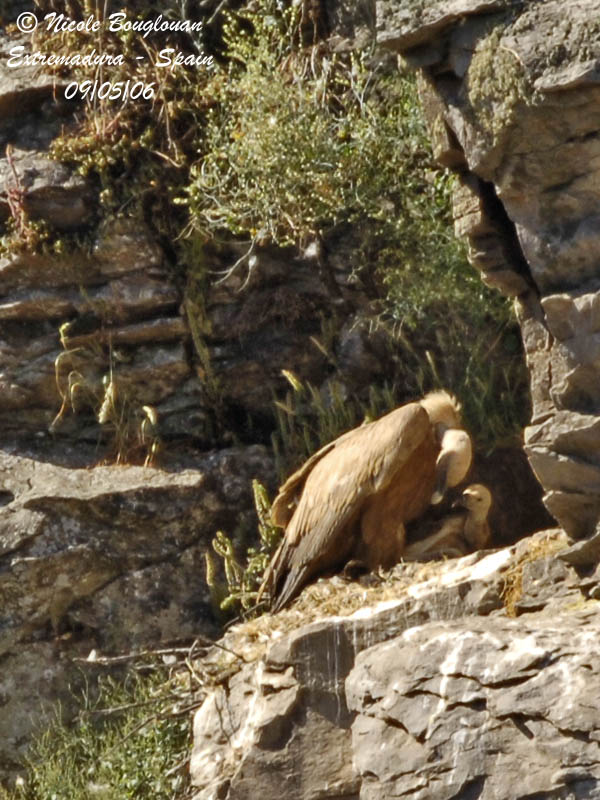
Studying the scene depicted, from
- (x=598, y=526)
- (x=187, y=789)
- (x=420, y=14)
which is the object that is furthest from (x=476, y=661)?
(x=420, y=14)

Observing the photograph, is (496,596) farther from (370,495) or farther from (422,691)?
(370,495)

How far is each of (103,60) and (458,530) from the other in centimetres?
337

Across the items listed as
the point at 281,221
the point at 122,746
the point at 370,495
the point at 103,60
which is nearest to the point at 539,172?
the point at 370,495

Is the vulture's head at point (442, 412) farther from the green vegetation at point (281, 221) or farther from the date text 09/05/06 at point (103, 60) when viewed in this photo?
the date text 09/05/06 at point (103, 60)

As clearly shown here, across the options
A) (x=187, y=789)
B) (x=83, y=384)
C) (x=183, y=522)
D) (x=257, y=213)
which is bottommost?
(x=187, y=789)

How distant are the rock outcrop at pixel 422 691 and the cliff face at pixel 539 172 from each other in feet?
1.66

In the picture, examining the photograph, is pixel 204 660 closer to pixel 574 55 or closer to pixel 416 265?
pixel 416 265

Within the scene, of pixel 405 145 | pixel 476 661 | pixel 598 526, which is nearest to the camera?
pixel 476 661

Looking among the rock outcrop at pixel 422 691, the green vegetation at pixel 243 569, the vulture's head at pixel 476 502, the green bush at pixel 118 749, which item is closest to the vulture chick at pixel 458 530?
the vulture's head at pixel 476 502

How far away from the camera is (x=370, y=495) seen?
752 cm

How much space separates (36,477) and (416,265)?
2.24m

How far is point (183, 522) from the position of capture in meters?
8.42

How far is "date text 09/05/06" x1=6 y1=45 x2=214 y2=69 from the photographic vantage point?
9.05 metres

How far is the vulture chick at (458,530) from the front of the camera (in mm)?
7629
